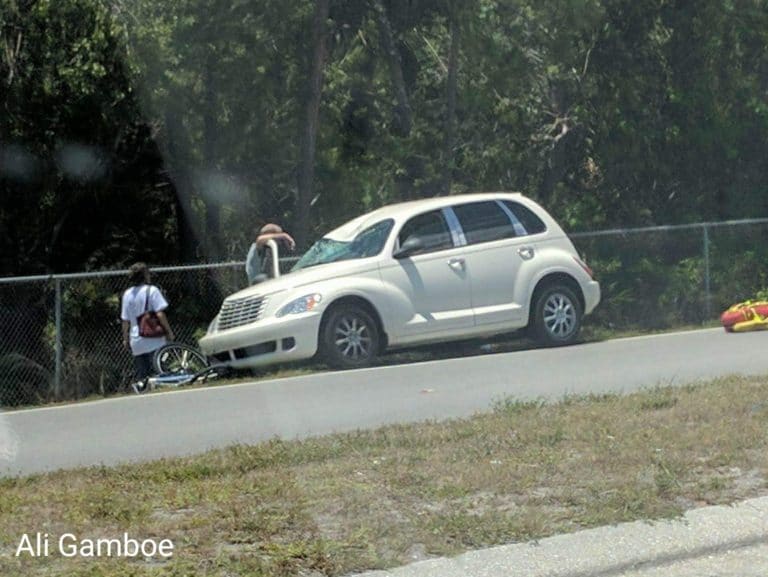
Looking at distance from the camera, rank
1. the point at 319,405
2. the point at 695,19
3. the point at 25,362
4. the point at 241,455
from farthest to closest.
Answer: the point at 695,19 → the point at 25,362 → the point at 319,405 → the point at 241,455

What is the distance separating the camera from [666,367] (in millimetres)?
13414

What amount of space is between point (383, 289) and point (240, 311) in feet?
5.23

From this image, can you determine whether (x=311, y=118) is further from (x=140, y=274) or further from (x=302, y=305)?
(x=302, y=305)

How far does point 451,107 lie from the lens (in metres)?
21.6

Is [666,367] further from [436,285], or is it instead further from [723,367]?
[436,285]

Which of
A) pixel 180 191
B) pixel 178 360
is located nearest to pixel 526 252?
pixel 178 360

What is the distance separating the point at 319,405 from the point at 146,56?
1004cm

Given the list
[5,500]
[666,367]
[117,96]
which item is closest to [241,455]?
[5,500]

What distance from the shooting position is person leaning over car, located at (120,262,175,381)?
15266 millimetres

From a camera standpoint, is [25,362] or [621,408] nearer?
[621,408]

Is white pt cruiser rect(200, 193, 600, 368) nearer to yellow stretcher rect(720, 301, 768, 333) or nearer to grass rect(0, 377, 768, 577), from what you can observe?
yellow stretcher rect(720, 301, 768, 333)

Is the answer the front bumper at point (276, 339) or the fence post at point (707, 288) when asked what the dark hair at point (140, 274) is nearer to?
the front bumper at point (276, 339)

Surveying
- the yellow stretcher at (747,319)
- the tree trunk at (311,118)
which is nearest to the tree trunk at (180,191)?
the tree trunk at (311,118)

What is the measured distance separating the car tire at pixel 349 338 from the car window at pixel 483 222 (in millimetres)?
1668
